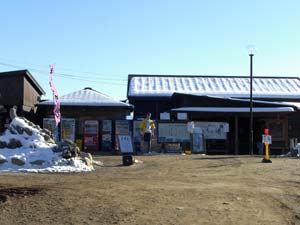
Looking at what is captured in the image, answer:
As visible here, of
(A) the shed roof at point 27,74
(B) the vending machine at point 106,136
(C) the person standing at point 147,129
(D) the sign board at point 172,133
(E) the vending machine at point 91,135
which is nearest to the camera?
(C) the person standing at point 147,129

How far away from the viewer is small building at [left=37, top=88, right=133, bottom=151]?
29.5 metres

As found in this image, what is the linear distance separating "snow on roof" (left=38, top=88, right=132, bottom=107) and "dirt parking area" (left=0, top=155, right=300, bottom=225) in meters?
20.7

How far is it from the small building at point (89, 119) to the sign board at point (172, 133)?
8.39ft

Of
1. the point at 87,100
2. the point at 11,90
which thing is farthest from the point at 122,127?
the point at 11,90

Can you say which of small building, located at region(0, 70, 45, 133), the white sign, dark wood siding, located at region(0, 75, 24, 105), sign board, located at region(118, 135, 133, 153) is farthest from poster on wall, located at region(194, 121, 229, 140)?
dark wood siding, located at region(0, 75, 24, 105)

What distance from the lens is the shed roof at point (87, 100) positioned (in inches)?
1395

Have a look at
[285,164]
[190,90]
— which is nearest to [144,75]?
[190,90]

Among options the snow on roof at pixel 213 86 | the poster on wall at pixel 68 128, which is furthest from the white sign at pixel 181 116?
the snow on roof at pixel 213 86

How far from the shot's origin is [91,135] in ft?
99.1

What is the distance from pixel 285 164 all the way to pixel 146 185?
25.2 feet

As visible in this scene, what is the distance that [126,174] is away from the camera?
14.9 metres

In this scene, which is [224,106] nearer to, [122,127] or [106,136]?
[122,127]

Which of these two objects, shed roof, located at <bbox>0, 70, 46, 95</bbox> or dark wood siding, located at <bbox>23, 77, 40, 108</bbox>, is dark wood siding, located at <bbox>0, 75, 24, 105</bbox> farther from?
dark wood siding, located at <bbox>23, 77, 40, 108</bbox>

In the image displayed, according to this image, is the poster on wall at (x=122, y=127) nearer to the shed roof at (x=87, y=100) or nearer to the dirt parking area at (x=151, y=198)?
the shed roof at (x=87, y=100)
